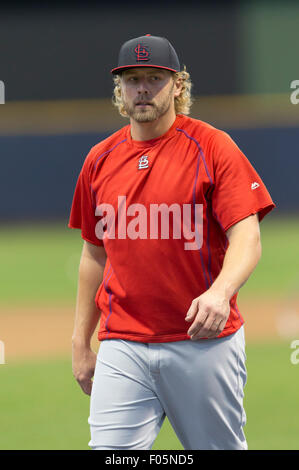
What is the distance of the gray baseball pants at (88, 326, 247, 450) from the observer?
3.68 meters

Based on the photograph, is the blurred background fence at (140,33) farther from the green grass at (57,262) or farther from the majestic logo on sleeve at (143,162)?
the majestic logo on sleeve at (143,162)

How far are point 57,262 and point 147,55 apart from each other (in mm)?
13911

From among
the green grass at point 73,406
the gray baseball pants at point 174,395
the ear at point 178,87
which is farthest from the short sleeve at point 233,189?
the green grass at point 73,406

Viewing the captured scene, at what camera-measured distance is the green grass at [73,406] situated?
6.46m

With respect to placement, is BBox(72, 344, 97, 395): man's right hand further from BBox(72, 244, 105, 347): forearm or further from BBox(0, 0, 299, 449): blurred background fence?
BBox(0, 0, 299, 449): blurred background fence

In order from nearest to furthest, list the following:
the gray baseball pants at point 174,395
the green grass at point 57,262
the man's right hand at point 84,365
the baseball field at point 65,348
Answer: the gray baseball pants at point 174,395, the man's right hand at point 84,365, the baseball field at point 65,348, the green grass at point 57,262

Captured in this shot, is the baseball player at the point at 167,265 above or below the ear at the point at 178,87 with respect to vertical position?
below

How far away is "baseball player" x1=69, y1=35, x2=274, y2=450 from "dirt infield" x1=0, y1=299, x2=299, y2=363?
577 cm

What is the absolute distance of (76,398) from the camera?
804 cm

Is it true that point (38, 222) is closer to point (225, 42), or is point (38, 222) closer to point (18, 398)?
point (225, 42)

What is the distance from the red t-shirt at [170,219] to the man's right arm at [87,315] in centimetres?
24

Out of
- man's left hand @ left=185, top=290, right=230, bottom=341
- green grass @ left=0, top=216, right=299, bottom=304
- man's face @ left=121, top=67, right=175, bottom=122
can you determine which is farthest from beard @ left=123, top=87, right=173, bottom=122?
green grass @ left=0, top=216, right=299, bottom=304

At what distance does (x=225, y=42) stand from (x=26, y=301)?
14284mm

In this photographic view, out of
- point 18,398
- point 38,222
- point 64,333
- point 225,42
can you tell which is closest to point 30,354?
point 64,333
